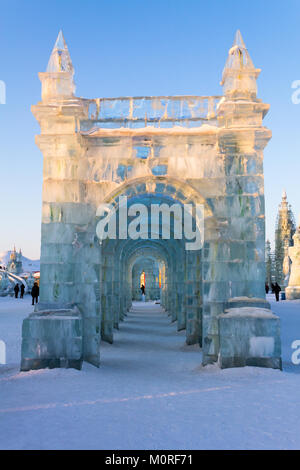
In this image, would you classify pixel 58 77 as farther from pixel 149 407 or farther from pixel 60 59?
pixel 149 407

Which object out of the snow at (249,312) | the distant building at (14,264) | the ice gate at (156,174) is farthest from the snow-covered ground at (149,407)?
the distant building at (14,264)

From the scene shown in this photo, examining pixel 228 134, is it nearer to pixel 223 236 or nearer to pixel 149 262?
pixel 223 236

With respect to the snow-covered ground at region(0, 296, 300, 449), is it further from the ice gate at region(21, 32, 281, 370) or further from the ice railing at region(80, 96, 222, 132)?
the ice railing at region(80, 96, 222, 132)

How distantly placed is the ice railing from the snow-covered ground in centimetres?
464

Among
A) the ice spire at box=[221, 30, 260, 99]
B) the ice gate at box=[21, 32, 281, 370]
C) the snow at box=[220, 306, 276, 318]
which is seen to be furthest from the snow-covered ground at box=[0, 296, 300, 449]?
the ice spire at box=[221, 30, 260, 99]

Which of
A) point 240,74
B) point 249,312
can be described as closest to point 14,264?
point 240,74

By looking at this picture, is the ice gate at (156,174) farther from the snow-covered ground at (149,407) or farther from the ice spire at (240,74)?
the snow-covered ground at (149,407)

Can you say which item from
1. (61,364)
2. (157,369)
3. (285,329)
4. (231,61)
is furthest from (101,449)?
(285,329)

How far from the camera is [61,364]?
707 centimetres

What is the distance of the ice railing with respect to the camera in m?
8.15

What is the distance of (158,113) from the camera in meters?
8.17

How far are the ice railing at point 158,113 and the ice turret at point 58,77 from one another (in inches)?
26.7

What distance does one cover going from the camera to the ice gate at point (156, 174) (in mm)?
7785

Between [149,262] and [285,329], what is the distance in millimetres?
25935
